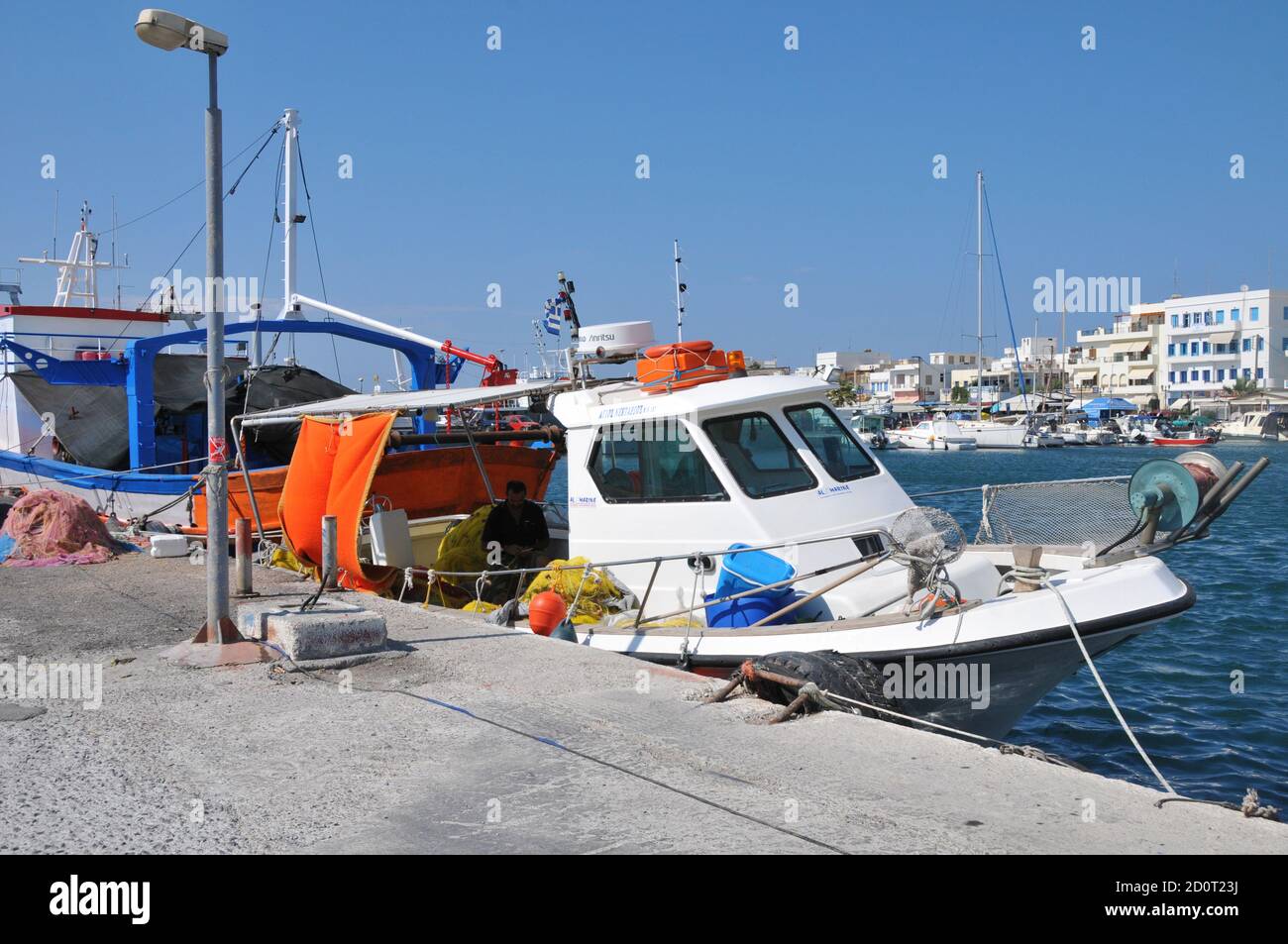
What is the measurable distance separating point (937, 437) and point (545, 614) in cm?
7941

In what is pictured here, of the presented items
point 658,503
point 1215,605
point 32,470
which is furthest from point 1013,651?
point 32,470

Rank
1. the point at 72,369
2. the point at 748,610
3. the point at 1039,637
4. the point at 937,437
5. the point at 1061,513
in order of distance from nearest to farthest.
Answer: the point at 1039,637, the point at 748,610, the point at 1061,513, the point at 72,369, the point at 937,437

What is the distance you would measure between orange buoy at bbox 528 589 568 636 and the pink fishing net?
6.22 meters

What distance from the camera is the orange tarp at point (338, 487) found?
10312mm

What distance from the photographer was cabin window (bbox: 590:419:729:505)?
→ 30.1ft

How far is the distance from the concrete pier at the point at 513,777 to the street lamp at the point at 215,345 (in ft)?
1.98

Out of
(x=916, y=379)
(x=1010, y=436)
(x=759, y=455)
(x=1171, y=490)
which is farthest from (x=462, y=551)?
→ (x=916, y=379)

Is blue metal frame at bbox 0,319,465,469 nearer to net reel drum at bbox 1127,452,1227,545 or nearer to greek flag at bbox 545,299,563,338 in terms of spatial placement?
greek flag at bbox 545,299,563,338

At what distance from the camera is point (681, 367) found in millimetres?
9992

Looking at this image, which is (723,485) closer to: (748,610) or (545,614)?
(748,610)

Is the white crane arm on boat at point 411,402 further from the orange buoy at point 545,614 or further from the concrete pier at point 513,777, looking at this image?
the concrete pier at point 513,777

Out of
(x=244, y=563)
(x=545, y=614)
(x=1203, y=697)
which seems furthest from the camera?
(x=1203, y=697)

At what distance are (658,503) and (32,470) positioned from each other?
1378 centimetres
